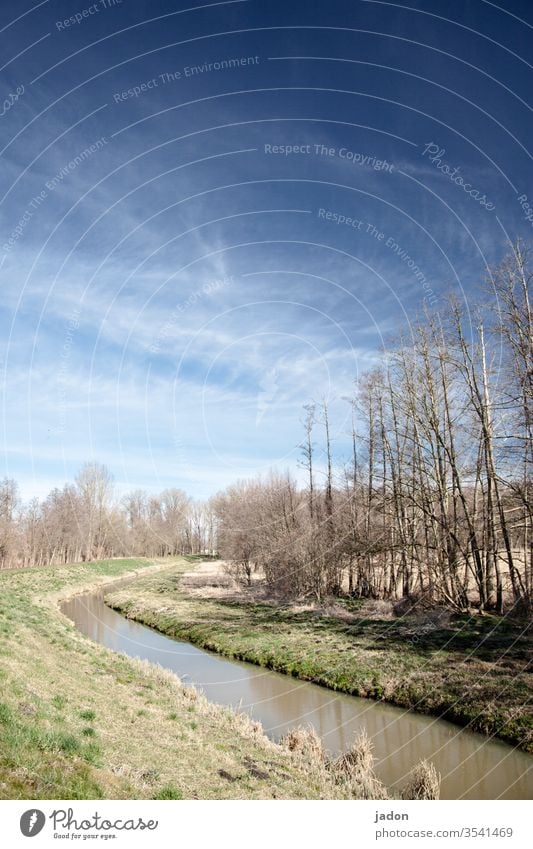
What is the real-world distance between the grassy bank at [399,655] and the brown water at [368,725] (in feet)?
2.20

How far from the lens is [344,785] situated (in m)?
10.1

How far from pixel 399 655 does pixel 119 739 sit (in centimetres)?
1295

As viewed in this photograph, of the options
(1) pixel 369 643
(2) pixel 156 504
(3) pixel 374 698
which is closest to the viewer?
(3) pixel 374 698

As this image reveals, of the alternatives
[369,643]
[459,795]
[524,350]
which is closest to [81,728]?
[459,795]

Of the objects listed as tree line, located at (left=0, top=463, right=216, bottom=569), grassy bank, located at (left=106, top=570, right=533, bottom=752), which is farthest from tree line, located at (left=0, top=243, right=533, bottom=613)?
tree line, located at (left=0, top=463, right=216, bottom=569)

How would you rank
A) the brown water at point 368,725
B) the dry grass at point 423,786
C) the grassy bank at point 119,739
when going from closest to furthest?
the grassy bank at point 119,739
the dry grass at point 423,786
the brown water at point 368,725

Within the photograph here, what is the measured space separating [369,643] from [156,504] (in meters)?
69.2

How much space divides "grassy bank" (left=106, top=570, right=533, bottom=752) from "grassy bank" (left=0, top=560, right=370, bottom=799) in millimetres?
5828

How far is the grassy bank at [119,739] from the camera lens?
7227 mm

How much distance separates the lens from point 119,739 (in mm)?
10305
